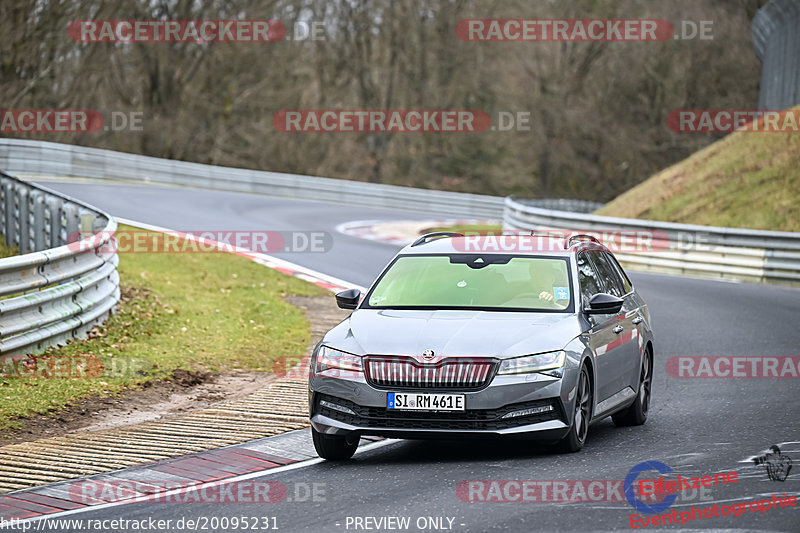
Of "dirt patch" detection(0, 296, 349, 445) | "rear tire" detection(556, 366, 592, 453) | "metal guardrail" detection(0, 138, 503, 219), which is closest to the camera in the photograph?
Answer: "rear tire" detection(556, 366, 592, 453)

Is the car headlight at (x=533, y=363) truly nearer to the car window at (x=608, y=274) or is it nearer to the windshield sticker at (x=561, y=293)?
the windshield sticker at (x=561, y=293)

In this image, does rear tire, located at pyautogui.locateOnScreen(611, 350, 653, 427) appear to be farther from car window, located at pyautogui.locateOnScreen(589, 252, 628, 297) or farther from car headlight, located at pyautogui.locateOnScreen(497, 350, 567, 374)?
car headlight, located at pyautogui.locateOnScreen(497, 350, 567, 374)

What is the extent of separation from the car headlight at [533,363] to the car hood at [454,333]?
0.13 feet

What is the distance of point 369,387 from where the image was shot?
790 centimetres

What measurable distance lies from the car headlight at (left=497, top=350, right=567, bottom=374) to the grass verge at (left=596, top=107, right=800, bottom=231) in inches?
796

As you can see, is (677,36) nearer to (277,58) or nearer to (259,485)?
(277,58)

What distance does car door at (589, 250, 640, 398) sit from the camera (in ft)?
30.5

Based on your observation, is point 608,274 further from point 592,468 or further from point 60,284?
point 60,284

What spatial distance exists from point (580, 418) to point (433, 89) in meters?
52.4

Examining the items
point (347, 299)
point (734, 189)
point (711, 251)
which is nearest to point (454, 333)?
point (347, 299)

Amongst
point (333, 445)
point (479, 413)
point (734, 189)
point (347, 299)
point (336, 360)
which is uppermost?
point (734, 189)

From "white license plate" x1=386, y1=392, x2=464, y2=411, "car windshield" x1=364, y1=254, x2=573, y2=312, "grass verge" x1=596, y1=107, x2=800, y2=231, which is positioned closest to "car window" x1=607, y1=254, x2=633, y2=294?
"car windshield" x1=364, y1=254, x2=573, y2=312

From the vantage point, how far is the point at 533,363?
791 cm

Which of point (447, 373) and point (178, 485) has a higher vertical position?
point (447, 373)
